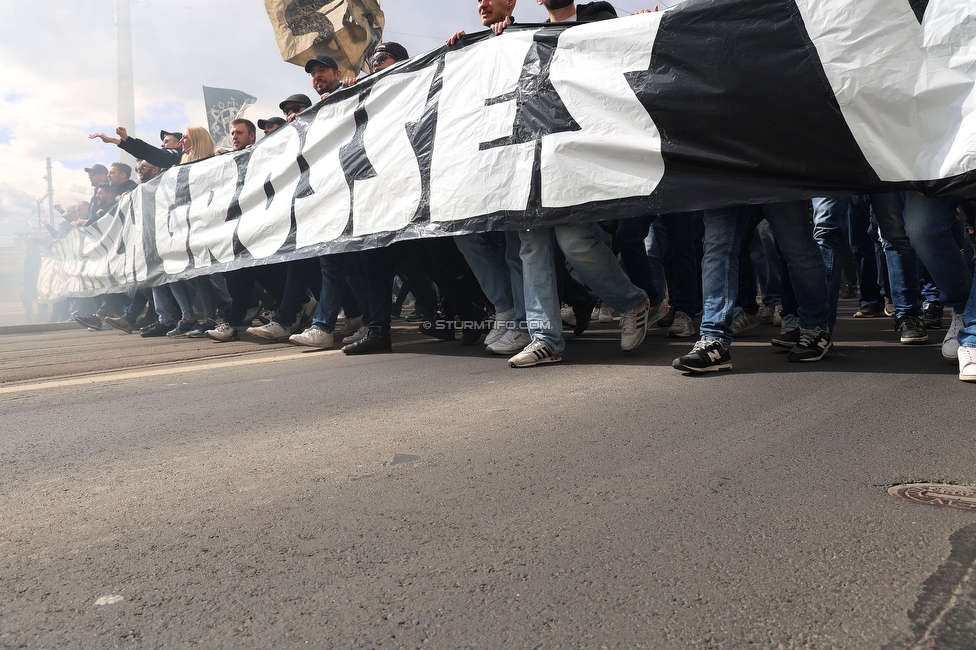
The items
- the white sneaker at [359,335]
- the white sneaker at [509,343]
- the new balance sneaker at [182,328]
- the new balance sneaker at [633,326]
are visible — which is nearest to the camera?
the new balance sneaker at [633,326]

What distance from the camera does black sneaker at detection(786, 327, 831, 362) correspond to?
3.65 m

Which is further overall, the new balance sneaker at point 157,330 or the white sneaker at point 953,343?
the new balance sneaker at point 157,330

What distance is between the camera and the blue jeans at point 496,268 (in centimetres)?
473

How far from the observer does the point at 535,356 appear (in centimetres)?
402

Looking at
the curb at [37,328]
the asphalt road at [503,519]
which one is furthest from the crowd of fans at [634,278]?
the curb at [37,328]

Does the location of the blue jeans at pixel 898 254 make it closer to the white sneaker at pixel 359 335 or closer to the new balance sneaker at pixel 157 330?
the white sneaker at pixel 359 335

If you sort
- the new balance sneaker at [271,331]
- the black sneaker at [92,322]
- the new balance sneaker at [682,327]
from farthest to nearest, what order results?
the black sneaker at [92,322] → the new balance sneaker at [271,331] → the new balance sneaker at [682,327]

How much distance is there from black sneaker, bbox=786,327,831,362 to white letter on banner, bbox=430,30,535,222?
1.70 metres

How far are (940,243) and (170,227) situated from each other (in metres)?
6.97

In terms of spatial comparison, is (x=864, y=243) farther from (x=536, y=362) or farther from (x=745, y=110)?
(x=536, y=362)

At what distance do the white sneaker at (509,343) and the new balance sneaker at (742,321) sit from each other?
1701 mm

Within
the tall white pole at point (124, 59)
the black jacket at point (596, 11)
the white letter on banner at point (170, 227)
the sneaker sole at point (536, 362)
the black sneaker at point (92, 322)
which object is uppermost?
the tall white pole at point (124, 59)

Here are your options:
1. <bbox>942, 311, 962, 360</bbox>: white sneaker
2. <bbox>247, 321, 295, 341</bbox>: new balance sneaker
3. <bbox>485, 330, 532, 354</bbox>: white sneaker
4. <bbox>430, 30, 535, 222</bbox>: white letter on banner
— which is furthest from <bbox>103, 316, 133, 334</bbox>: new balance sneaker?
<bbox>942, 311, 962, 360</bbox>: white sneaker

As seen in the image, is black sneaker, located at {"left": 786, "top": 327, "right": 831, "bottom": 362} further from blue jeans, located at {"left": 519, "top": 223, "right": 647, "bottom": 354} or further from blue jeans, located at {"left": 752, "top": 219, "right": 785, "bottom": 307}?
blue jeans, located at {"left": 752, "top": 219, "right": 785, "bottom": 307}
